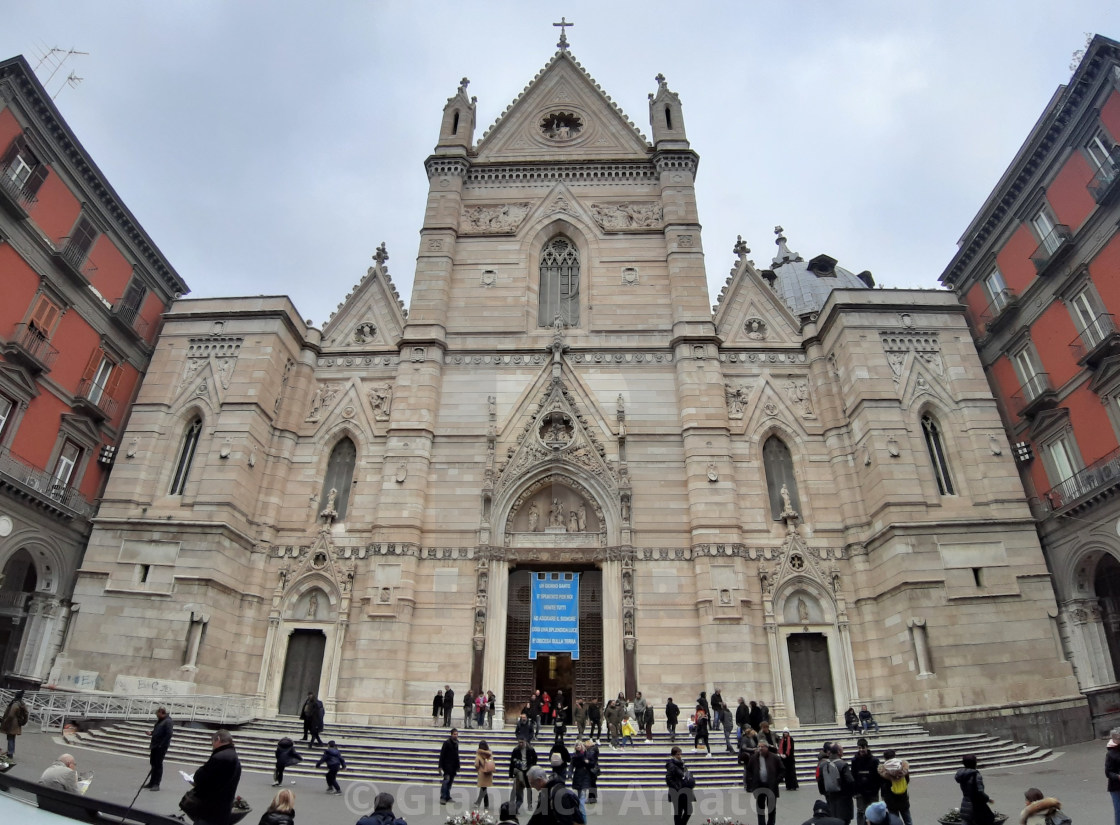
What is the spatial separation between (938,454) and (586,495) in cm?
1115

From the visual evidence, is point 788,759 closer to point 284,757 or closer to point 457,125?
point 284,757

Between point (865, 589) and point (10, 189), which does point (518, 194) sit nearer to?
point (10, 189)

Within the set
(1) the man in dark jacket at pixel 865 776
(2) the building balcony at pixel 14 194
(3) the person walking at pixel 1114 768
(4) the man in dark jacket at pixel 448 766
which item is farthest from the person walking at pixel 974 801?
(2) the building balcony at pixel 14 194

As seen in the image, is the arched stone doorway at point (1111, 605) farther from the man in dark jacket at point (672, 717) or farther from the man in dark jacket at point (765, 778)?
the man in dark jacket at point (765, 778)

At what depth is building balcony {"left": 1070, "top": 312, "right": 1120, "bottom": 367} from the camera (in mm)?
18688

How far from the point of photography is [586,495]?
22.5m

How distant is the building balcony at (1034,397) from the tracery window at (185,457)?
26.8 meters

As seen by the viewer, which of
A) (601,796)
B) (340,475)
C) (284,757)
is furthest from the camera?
(340,475)

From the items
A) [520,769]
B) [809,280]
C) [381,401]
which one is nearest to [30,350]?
[381,401]

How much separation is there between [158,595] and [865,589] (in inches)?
811

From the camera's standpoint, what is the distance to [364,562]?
21.5 metres

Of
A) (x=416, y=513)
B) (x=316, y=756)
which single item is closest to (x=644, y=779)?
(x=316, y=756)

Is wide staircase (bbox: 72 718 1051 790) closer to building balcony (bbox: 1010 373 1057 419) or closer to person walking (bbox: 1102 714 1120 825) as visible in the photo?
person walking (bbox: 1102 714 1120 825)

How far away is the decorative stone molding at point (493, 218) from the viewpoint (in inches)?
1101
